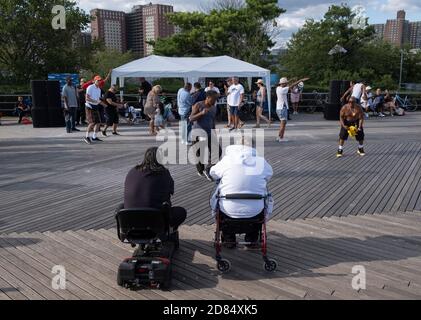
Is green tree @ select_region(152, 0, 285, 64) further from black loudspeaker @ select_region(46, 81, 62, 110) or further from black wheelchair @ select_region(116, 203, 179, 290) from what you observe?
black wheelchair @ select_region(116, 203, 179, 290)

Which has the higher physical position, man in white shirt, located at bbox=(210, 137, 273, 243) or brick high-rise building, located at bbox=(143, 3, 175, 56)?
brick high-rise building, located at bbox=(143, 3, 175, 56)

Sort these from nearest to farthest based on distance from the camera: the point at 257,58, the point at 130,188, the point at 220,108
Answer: the point at 130,188, the point at 220,108, the point at 257,58

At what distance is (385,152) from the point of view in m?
10.9

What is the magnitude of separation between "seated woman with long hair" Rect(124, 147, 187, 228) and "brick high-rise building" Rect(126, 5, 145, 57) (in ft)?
223

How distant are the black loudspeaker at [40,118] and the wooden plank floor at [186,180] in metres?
2.39

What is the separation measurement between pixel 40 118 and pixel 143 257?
42.9 ft

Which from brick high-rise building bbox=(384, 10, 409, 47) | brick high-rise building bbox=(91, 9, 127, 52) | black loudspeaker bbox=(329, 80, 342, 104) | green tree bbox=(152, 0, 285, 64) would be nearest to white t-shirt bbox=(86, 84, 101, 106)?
black loudspeaker bbox=(329, 80, 342, 104)

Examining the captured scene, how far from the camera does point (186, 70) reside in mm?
16688

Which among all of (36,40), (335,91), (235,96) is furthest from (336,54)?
(235,96)

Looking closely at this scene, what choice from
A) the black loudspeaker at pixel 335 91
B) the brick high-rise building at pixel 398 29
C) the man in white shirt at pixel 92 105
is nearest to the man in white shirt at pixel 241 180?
the man in white shirt at pixel 92 105

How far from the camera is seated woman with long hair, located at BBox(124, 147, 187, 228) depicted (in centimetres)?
421

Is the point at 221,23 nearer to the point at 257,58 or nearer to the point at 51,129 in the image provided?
the point at 257,58
